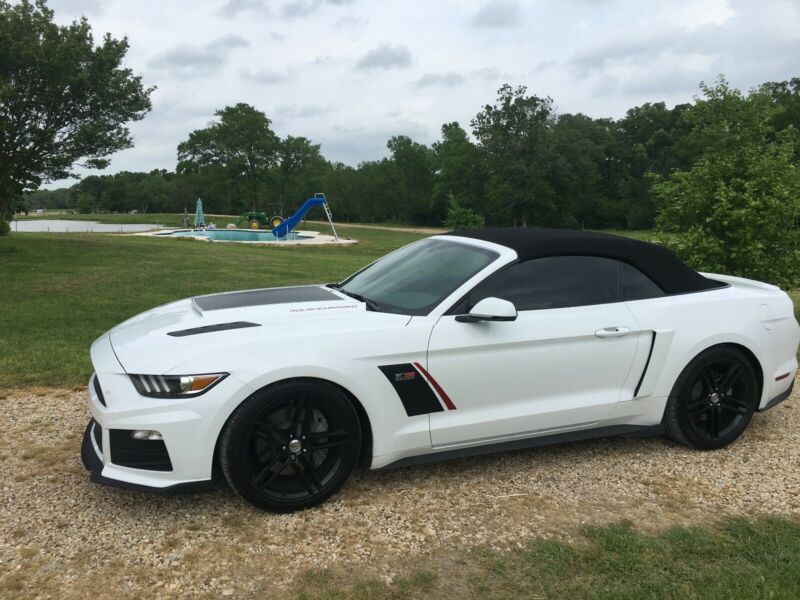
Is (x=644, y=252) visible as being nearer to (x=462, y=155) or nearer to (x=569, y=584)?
(x=569, y=584)

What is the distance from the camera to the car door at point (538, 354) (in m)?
3.46

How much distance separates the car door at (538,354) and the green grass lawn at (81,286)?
12.6ft

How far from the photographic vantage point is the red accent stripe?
3.38 meters

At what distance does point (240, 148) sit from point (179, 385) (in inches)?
2848

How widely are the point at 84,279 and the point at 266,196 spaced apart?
64190 mm

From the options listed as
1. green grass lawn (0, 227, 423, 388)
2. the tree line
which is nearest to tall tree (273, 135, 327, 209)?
the tree line

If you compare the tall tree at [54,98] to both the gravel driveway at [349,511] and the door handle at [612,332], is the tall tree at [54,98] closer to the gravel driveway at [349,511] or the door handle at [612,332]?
the gravel driveway at [349,511]

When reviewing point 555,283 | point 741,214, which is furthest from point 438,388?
point 741,214

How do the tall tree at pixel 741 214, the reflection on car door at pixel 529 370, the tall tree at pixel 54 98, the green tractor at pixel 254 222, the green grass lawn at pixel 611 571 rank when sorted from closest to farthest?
the green grass lawn at pixel 611 571 → the reflection on car door at pixel 529 370 → the tall tree at pixel 741 214 → the tall tree at pixel 54 98 → the green tractor at pixel 254 222

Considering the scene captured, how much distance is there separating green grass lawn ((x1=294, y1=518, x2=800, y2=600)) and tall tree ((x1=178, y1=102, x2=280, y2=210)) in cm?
7196

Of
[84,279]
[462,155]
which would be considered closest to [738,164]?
[84,279]

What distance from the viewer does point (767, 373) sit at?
4.30 m

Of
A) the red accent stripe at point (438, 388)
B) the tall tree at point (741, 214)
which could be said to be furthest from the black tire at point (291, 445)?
the tall tree at point (741, 214)

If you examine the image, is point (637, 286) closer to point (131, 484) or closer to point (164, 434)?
point (164, 434)
